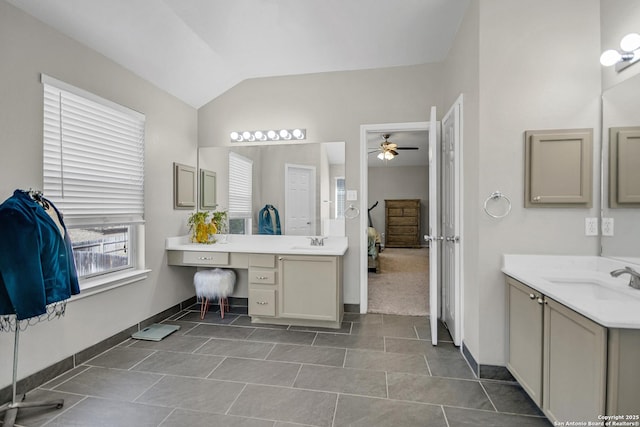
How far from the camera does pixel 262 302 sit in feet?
10.3

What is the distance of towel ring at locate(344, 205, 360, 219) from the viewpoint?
3516mm

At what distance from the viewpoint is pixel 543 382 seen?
166 cm

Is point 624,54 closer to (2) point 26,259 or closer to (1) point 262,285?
(1) point 262,285

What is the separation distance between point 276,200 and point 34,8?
8.04ft

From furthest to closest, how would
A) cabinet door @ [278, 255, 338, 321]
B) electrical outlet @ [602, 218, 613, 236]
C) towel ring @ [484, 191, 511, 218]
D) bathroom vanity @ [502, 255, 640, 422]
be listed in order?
1. cabinet door @ [278, 255, 338, 321]
2. towel ring @ [484, 191, 511, 218]
3. electrical outlet @ [602, 218, 613, 236]
4. bathroom vanity @ [502, 255, 640, 422]

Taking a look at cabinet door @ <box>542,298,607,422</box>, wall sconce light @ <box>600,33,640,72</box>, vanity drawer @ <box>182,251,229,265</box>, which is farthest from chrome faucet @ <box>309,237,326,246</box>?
wall sconce light @ <box>600,33,640,72</box>

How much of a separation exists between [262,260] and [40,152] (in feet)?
6.33

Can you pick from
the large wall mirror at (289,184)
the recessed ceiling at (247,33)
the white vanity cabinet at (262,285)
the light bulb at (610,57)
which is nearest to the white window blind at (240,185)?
the large wall mirror at (289,184)

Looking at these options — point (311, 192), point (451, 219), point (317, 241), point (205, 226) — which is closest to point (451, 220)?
point (451, 219)

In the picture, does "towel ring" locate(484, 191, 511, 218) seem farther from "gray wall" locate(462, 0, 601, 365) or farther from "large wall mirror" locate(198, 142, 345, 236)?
"large wall mirror" locate(198, 142, 345, 236)

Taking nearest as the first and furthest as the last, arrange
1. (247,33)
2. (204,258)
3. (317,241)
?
(247,33) < (204,258) < (317,241)

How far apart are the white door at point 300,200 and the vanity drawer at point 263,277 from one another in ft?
2.21

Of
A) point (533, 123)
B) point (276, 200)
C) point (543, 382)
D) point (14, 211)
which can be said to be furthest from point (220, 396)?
point (533, 123)

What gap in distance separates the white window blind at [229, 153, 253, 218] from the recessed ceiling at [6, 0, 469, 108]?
3.02 feet
